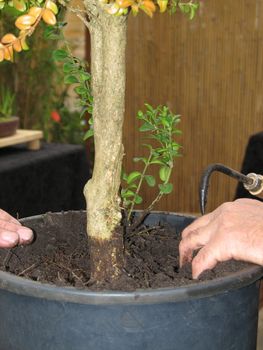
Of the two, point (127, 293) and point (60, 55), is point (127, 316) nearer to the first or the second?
point (127, 293)

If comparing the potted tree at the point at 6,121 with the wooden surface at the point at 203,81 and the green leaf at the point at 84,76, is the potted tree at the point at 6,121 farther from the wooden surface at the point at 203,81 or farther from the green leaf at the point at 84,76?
the wooden surface at the point at 203,81

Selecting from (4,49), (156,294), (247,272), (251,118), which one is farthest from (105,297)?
→ (251,118)

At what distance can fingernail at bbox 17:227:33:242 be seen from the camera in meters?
0.82

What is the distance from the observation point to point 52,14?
62 cm

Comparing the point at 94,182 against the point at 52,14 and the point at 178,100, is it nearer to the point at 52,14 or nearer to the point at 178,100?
the point at 52,14

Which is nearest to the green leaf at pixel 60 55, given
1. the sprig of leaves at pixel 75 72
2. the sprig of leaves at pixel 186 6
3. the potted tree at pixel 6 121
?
the sprig of leaves at pixel 75 72

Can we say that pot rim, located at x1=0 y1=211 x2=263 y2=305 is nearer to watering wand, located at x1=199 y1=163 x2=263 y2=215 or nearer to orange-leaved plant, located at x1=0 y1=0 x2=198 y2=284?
orange-leaved plant, located at x1=0 y1=0 x2=198 y2=284

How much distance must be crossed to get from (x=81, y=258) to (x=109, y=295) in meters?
0.24

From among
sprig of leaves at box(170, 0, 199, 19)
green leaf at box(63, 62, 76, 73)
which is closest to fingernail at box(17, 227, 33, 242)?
green leaf at box(63, 62, 76, 73)

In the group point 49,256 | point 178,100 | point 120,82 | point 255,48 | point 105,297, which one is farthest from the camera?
point 178,100

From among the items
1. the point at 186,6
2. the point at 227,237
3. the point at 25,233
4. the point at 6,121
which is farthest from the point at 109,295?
the point at 6,121

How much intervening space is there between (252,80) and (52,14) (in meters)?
3.08

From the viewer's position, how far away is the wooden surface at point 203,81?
140 inches

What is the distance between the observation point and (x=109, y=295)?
574 millimetres
